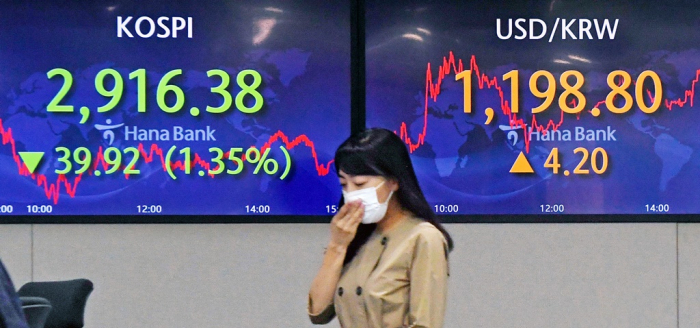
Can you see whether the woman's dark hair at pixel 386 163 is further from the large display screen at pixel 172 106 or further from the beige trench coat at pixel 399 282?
the large display screen at pixel 172 106

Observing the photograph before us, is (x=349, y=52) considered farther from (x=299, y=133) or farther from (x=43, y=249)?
(x=43, y=249)

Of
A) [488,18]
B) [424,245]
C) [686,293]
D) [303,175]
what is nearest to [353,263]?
[424,245]

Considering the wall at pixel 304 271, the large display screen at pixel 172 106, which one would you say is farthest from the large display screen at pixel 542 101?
the large display screen at pixel 172 106

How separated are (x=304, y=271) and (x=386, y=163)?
87.0 inches

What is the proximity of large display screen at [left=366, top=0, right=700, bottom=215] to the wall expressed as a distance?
191 mm

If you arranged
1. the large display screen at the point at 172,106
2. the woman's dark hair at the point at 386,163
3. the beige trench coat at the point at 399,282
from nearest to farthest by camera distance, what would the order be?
the beige trench coat at the point at 399,282, the woman's dark hair at the point at 386,163, the large display screen at the point at 172,106

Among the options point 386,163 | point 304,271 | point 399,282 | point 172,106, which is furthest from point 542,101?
point 399,282

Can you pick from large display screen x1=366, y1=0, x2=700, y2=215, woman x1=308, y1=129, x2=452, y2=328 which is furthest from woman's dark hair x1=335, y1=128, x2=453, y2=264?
large display screen x1=366, y1=0, x2=700, y2=215

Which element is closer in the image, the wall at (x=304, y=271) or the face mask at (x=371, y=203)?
the face mask at (x=371, y=203)

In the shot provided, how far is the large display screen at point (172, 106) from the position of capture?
4.46 meters

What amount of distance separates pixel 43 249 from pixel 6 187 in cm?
35

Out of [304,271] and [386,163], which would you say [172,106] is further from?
[386,163]

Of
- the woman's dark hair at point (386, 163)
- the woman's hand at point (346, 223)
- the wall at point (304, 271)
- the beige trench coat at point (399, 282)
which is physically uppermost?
the woman's dark hair at point (386, 163)

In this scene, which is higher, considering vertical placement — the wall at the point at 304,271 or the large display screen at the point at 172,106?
the large display screen at the point at 172,106
